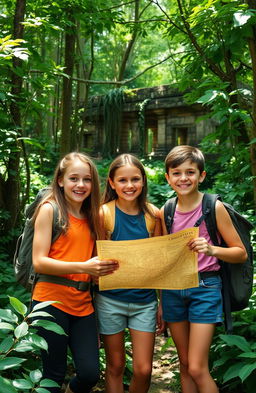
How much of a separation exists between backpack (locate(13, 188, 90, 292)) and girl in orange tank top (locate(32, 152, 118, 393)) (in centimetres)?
2

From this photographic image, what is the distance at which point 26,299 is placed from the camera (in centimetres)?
335

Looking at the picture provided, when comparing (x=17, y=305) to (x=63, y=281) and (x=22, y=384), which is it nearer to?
(x=22, y=384)

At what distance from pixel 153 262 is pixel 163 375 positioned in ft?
6.31

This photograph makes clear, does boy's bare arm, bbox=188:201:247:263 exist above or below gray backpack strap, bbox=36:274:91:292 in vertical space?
above

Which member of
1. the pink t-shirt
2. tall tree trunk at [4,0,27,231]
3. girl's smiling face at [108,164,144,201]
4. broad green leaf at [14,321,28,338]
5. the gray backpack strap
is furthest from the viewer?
tall tree trunk at [4,0,27,231]

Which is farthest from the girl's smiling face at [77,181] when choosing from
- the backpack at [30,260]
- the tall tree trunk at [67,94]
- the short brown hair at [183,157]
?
the tall tree trunk at [67,94]

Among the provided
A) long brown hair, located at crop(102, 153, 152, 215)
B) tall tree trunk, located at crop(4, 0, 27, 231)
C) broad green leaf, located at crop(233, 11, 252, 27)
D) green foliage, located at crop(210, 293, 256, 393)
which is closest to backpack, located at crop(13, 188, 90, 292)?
long brown hair, located at crop(102, 153, 152, 215)

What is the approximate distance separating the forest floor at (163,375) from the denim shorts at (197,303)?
1.05 meters

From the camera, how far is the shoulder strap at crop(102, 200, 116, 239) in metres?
2.58

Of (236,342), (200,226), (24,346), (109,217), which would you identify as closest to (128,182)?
(109,217)

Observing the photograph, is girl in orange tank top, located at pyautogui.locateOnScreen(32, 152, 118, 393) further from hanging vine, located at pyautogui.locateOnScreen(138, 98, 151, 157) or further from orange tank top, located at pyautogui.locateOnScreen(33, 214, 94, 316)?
hanging vine, located at pyautogui.locateOnScreen(138, 98, 151, 157)

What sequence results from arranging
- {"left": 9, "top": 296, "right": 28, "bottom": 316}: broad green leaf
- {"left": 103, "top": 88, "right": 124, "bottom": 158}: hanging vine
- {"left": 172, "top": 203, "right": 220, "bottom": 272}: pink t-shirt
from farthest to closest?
{"left": 103, "top": 88, "right": 124, "bottom": 158}: hanging vine
{"left": 172, "top": 203, "right": 220, "bottom": 272}: pink t-shirt
{"left": 9, "top": 296, "right": 28, "bottom": 316}: broad green leaf

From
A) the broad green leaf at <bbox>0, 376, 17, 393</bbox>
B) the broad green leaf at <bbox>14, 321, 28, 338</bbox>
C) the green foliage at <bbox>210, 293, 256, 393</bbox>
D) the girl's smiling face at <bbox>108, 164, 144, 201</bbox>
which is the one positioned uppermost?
the girl's smiling face at <bbox>108, 164, 144, 201</bbox>

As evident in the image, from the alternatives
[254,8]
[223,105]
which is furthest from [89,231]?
[254,8]
